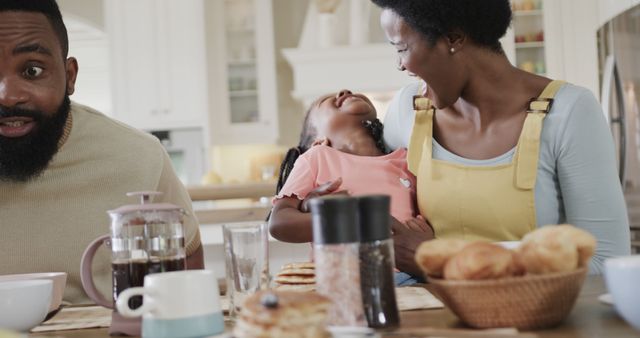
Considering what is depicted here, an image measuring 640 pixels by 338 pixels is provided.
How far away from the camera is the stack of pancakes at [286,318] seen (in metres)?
0.90

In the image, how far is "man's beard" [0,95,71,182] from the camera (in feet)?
5.67

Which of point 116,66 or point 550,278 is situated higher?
point 116,66

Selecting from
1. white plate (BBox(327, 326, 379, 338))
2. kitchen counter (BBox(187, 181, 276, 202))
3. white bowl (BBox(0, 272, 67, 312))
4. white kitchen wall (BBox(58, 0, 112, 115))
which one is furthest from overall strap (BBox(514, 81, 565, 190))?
white kitchen wall (BBox(58, 0, 112, 115))

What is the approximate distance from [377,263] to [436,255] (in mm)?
77

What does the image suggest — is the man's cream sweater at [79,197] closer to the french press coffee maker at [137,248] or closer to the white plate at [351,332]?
the french press coffee maker at [137,248]

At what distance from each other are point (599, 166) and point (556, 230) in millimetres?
693

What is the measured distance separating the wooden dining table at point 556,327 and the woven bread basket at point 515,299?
0.8 inches

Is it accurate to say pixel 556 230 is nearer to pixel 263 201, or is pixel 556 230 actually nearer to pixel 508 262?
pixel 508 262

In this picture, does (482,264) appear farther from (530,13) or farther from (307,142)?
(530,13)

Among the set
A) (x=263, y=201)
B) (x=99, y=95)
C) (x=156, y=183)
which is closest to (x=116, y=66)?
(x=263, y=201)

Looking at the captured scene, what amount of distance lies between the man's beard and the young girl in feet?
1.76

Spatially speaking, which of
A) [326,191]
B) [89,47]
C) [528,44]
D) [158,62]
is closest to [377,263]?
[326,191]

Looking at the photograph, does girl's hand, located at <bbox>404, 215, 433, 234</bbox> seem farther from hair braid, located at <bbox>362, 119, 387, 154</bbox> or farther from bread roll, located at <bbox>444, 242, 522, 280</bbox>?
bread roll, located at <bbox>444, 242, 522, 280</bbox>

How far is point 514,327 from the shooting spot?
1011 mm
